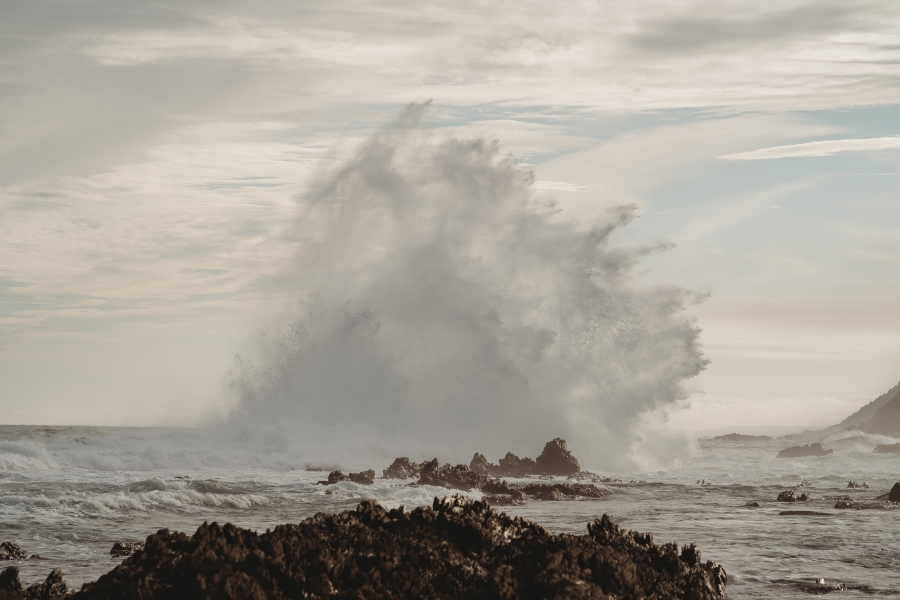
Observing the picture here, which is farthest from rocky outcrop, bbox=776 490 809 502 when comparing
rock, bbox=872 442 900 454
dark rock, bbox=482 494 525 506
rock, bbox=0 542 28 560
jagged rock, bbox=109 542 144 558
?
rock, bbox=872 442 900 454

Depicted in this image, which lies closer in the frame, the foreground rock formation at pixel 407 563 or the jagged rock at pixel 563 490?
the foreground rock formation at pixel 407 563

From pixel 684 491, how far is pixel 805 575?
1580 cm

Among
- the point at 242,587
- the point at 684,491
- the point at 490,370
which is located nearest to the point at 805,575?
the point at 242,587

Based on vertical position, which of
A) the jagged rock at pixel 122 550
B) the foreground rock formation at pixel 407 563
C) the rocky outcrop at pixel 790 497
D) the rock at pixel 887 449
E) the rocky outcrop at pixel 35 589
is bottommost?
the rock at pixel 887 449

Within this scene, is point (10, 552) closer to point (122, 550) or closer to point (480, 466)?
point (122, 550)

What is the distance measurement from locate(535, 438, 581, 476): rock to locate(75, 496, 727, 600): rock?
82.9 ft

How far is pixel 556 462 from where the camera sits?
33312 mm

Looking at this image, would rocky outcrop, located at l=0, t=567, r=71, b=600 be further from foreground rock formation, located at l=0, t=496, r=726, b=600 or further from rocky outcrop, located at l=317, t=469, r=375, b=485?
rocky outcrop, located at l=317, t=469, r=375, b=485

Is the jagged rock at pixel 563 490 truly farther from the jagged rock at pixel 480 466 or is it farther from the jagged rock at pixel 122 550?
the jagged rock at pixel 122 550

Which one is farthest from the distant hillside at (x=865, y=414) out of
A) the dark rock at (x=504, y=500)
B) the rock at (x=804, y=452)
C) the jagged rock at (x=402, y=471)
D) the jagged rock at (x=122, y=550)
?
the jagged rock at (x=122, y=550)

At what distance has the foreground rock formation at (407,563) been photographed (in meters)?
6.53

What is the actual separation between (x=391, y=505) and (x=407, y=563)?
42.1ft

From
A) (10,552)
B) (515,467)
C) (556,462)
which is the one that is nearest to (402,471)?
(515,467)

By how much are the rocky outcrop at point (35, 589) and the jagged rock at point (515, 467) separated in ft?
83.9
